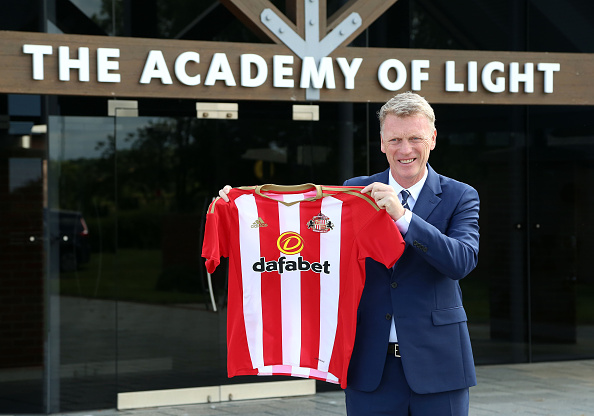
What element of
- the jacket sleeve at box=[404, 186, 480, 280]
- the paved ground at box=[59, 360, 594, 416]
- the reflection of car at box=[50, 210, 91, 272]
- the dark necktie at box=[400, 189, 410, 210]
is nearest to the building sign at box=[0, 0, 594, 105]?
the reflection of car at box=[50, 210, 91, 272]

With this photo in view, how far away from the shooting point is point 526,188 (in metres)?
8.32

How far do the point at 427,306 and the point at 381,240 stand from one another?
264mm

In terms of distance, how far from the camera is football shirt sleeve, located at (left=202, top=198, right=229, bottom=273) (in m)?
3.31

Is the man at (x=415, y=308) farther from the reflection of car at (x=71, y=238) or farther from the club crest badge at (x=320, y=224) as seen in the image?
the reflection of car at (x=71, y=238)

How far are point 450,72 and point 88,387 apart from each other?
3650 mm

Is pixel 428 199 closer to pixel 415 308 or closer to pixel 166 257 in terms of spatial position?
pixel 415 308

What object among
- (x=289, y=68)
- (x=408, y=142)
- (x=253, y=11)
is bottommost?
(x=408, y=142)

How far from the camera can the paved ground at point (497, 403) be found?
621cm

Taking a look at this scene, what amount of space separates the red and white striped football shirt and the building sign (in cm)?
212

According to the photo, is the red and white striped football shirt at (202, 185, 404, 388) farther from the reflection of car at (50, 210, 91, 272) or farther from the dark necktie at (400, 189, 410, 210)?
the reflection of car at (50, 210, 91, 272)

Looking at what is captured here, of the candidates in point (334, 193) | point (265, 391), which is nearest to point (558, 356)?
point (265, 391)

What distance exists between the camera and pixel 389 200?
8.78 ft

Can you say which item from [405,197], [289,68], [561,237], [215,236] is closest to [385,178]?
[405,197]

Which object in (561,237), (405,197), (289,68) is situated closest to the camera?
(405,197)
